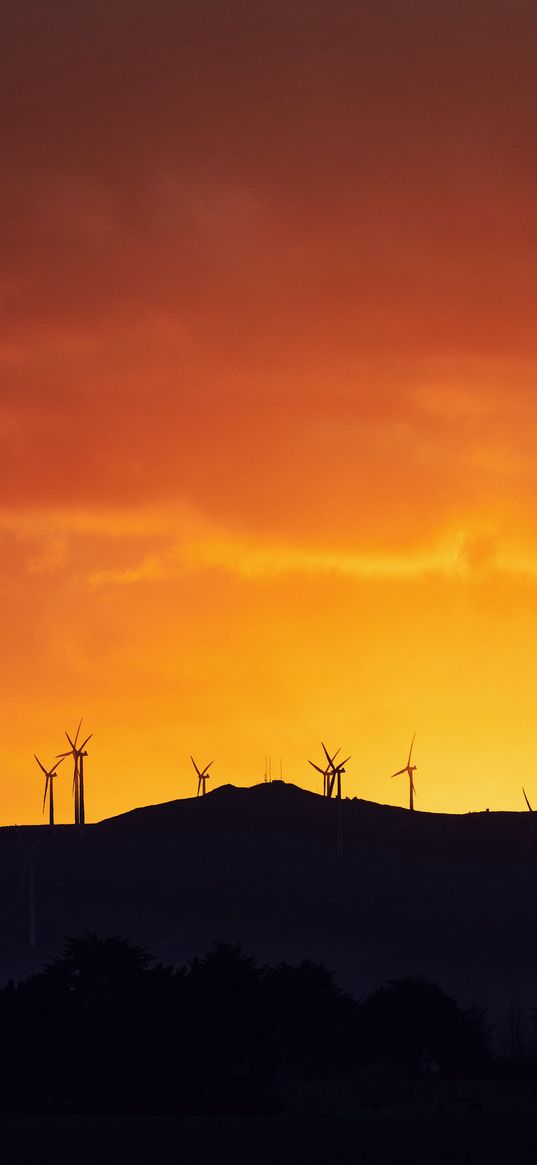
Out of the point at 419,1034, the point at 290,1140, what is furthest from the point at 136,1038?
the point at 419,1034

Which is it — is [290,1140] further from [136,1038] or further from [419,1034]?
[419,1034]

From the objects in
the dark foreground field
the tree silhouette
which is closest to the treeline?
the tree silhouette

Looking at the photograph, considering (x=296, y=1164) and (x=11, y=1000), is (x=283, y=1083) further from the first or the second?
(x=296, y=1164)

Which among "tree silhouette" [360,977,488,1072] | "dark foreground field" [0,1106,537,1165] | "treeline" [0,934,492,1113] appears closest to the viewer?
"dark foreground field" [0,1106,537,1165]

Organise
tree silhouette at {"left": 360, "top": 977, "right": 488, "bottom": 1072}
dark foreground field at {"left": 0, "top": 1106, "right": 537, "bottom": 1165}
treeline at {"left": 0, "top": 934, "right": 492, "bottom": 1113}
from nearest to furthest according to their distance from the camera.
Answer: dark foreground field at {"left": 0, "top": 1106, "right": 537, "bottom": 1165}, treeline at {"left": 0, "top": 934, "right": 492, "bottom": 1113}, tree silhouette at {"left": 360, "top": 977, "right": 488, "bottom": 1072}

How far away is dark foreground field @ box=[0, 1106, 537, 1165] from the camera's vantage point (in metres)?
59.4

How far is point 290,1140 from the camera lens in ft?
202

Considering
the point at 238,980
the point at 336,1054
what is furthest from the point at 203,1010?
the point at 336,1054

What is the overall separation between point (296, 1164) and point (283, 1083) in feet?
162

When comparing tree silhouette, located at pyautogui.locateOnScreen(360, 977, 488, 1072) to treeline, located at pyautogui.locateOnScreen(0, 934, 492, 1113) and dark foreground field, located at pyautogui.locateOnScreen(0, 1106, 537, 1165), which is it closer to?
treeline, located at pyautogui.locateOnScreen(0, 934, 492, 1113)

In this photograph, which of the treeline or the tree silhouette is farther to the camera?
the tree silhouette

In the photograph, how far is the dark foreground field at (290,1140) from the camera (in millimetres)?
59438

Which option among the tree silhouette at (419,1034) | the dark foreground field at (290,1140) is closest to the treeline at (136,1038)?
the tree silhouette at (419,1034)

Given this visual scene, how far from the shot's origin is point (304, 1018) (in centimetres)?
12369
